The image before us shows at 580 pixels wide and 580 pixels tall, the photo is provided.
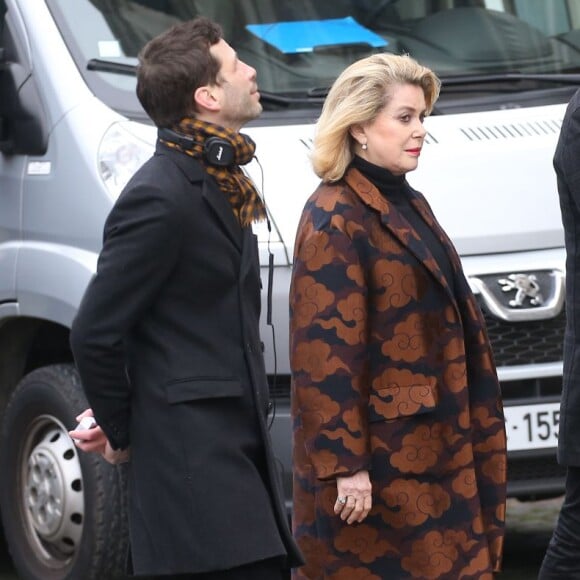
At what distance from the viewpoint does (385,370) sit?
438 cm

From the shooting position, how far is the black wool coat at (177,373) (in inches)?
148

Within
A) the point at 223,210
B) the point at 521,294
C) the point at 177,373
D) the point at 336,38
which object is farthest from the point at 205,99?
the point at 336,38

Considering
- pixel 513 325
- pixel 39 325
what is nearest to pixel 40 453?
pixel 39 325

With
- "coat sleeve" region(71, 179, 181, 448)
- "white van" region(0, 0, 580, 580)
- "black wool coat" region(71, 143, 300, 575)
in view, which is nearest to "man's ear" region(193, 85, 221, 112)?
"black wool coat" region(71, 143, 300, 575)

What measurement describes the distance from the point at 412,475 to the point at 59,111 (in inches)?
89.1

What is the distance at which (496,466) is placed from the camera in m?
4.54

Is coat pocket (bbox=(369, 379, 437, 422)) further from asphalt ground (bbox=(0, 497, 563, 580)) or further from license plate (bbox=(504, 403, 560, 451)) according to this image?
asphalt ground (bbox=(0, 497, 563, 580))

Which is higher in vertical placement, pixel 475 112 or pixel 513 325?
pixel 475 112

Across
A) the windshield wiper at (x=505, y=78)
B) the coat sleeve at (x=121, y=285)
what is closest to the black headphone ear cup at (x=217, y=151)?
the coat sleeve at (x=121, y=285)

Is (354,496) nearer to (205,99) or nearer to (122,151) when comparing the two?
(205,99)

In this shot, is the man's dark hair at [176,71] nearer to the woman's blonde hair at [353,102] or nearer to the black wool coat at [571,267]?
the woman's blonde hair at [353,102]

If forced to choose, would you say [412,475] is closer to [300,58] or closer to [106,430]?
[106,430]

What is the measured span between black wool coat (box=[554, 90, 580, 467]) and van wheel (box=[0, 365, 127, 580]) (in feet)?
5.89

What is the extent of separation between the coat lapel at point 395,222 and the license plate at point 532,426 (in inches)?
55.5
